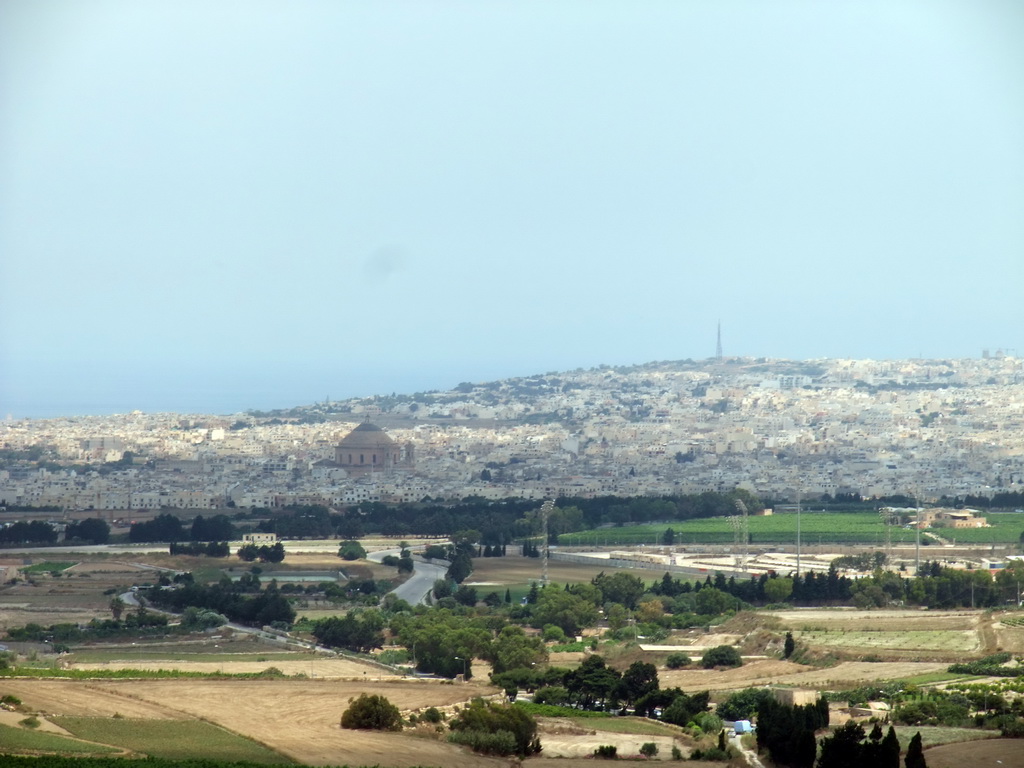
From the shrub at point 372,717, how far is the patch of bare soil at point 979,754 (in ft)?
22.5

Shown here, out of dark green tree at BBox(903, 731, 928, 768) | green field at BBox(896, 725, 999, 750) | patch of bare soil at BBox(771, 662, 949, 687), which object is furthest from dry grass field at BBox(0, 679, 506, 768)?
green field at BBox(896, 725, 999, 750)

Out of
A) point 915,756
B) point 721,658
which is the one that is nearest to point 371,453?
point 721,658

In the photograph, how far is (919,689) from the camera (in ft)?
83.5

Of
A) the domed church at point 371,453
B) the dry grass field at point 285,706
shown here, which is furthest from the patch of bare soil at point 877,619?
the domed church at point 371,453

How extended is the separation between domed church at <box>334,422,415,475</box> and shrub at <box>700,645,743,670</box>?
176 feet

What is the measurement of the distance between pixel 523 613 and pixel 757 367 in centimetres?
10628

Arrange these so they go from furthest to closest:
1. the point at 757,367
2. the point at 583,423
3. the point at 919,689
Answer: the point at 757,367 < the point at 583,423 < the point at 919,689

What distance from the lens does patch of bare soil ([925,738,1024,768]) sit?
66.0ft

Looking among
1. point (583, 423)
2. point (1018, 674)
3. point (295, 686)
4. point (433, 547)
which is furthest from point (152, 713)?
point (583, 423)

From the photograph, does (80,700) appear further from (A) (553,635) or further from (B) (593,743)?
(A) (553,635)

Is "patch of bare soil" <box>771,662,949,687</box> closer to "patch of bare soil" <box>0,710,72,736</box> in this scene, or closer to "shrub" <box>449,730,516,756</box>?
"shrub" <box>449,730,516,756</box>

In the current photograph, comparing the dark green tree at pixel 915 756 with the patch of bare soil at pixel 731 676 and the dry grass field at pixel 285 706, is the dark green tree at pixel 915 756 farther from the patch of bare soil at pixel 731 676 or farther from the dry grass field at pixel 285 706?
the patch of bare soil at pixel 731 676

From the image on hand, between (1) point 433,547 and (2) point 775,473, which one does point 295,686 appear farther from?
(2) point 775,473

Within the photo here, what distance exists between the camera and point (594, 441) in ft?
320
